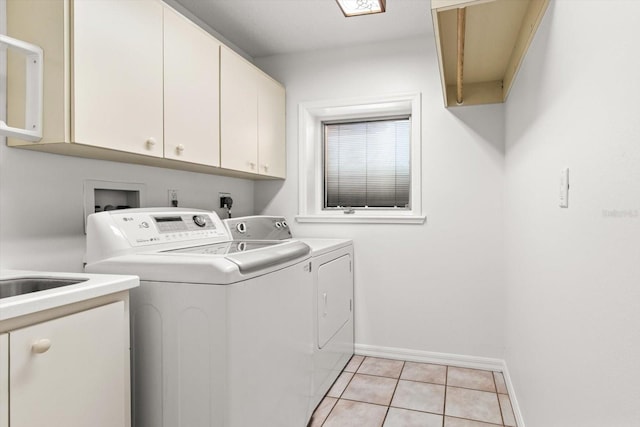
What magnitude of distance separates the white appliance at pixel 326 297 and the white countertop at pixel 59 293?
107cm

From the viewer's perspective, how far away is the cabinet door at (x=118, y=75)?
138 centimetres

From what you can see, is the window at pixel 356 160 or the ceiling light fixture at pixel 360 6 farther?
the window at pixel 356 160

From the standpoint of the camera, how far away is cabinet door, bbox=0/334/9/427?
844 millimetres

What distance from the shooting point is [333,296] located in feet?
8.00

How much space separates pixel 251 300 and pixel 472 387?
1.74 meters

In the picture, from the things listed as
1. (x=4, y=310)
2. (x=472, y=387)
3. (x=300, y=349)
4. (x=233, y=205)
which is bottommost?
(x=472, y=387)

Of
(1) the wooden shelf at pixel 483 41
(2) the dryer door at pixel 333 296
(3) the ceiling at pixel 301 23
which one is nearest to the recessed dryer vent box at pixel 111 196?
(2) the dryer door at pixel 333 296

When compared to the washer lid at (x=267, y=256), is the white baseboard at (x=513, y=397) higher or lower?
lower

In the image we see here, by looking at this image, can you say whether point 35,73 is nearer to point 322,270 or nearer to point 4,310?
point 4,310

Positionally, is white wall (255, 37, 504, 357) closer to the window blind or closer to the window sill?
the window sill

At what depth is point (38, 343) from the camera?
93 cm

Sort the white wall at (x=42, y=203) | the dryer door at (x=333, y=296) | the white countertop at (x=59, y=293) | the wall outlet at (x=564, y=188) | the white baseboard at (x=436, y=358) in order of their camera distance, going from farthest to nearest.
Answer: the white baseboard at (x=436, y=358) → the dryer door at (x=333, y=296) → the white wall at (x=42, y=203) → the wall outlet at (x=564, y=188) → the white countertop at (x=59, y=293)

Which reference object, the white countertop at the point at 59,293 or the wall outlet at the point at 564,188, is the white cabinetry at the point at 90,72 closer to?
the white countertop at the point at 59,293

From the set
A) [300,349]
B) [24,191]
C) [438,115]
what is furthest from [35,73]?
[438,115]
